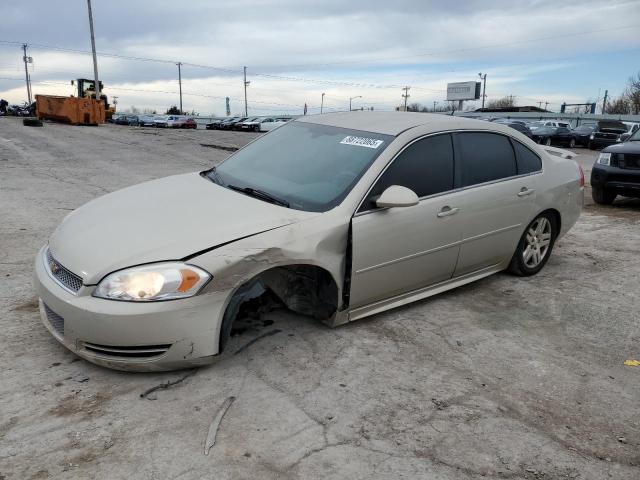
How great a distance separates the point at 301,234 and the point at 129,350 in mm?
1169

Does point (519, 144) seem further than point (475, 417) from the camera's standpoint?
Yes

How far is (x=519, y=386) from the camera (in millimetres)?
3127

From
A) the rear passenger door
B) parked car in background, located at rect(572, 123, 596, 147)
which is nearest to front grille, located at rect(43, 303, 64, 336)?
the rear passenger door

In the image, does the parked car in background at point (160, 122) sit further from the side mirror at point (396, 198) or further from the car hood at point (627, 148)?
the side mirror at point (396, 198)

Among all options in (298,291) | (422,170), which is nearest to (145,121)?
(422,170)

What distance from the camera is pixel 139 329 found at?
2.79 metres

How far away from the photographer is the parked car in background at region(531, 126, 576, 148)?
31.1 m

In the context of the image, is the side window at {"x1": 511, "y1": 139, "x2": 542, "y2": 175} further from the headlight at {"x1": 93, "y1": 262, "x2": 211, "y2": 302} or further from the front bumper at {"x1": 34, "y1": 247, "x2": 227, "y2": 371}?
the headlight at {"x1": 93, "y1": 262, "x2": 211, "y2": 302}

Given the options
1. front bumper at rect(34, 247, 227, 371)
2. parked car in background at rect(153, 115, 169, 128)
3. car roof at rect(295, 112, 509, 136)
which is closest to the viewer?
front bumper at rect(34, 247, 227, 371)

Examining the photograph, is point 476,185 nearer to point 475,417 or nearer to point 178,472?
point 475,417

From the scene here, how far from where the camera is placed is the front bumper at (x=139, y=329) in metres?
2.79

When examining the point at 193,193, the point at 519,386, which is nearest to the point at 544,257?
the point at 519,386

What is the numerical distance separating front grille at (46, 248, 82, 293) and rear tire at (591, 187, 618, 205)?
9135 millimetres

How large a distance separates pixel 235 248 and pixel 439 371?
4.72ft
